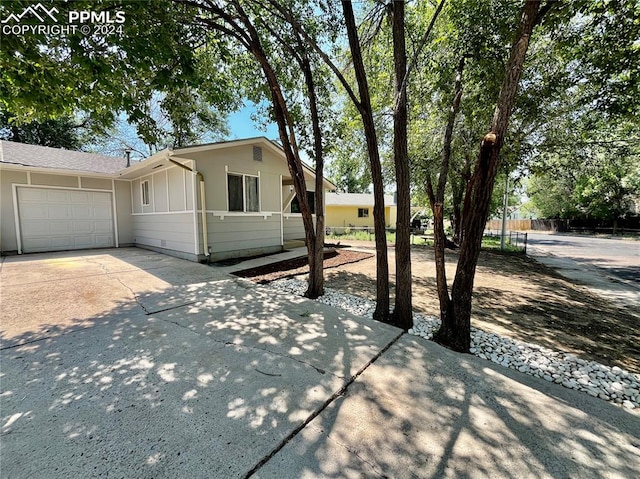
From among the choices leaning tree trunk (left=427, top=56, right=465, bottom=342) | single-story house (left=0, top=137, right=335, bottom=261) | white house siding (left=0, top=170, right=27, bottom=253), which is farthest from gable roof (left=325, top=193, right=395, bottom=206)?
leaning tree trunk (left=427, top=56, right=465, bottom=342)

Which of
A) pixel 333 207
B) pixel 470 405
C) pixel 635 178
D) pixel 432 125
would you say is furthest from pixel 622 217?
pixel 470 405

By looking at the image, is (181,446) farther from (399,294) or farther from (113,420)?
(399,294)

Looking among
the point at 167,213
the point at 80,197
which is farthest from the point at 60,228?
the point at 167,213

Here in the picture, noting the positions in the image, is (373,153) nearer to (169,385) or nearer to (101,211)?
(169,385)

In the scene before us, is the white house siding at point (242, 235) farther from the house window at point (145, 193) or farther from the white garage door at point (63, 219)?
the white garage door at point (63, 219)

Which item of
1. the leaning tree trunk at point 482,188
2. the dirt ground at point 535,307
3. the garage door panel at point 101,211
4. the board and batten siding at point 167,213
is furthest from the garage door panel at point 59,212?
the leaning tree trunk at point 482,188

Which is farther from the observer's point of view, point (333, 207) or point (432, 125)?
point (333, 207)

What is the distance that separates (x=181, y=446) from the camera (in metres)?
1.71

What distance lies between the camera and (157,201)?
9156 millimetres

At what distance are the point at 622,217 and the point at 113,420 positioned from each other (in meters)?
37.6

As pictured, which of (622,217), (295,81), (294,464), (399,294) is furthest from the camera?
(622,217)

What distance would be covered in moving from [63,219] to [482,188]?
12651 millimetres

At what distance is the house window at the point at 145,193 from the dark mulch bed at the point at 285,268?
5814 millimetres

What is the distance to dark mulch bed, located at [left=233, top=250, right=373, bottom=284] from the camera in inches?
250
